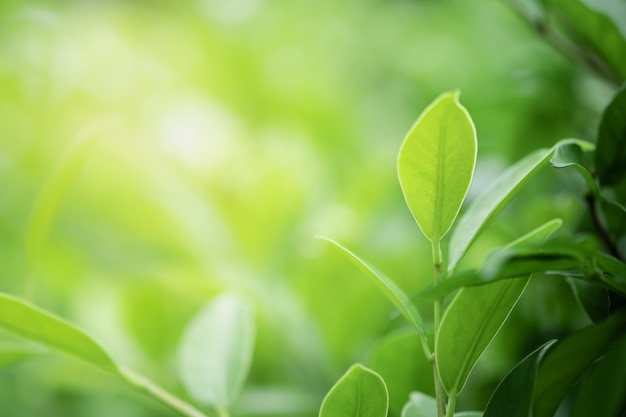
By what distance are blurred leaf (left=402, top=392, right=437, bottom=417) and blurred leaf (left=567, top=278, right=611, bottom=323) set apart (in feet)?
0.30

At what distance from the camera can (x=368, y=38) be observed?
4.41 feet

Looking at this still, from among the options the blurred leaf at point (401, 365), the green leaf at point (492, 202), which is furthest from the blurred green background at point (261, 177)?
the green leaf at point (492, 202)

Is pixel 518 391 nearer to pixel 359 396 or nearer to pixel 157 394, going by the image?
pixel 359 396

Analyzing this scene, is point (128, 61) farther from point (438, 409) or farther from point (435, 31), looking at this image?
point (438, 409)

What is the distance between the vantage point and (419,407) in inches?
12.5

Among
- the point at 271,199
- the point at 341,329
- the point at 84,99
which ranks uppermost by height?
the point at 84,99

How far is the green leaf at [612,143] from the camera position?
35 centimetres

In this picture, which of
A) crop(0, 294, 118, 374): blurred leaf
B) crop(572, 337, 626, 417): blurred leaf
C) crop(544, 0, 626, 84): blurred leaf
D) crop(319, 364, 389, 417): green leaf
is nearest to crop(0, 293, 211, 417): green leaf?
crop(0, 294, 118, 374): blurred leaf

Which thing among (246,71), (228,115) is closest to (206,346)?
(228,115)

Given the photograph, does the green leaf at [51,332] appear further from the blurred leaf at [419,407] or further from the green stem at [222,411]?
the blurred leaf at [419,407]

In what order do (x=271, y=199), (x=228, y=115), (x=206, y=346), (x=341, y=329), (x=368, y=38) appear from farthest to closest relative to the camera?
(x=368, y=38)
(x=228, y=115)
(x=271, y=199)
(x=341, y=329)
(x=206, y=346)

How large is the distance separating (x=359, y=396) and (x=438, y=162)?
0.11m

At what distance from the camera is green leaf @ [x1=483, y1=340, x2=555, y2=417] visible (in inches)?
10.6

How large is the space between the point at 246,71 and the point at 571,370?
989 mm
